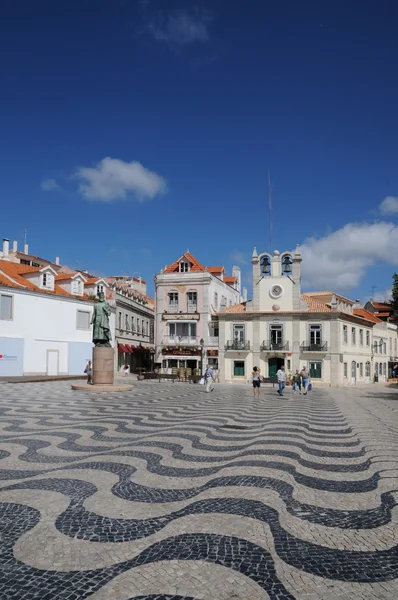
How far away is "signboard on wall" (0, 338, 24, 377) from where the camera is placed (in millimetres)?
35844

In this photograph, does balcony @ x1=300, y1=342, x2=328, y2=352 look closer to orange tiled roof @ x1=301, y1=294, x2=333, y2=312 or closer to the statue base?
orange tiled roof @ x1=301, y1=294, x2=333, y2=312

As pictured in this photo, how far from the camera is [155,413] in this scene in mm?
15867

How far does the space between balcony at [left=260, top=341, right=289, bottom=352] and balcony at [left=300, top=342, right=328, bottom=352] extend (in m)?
1.47

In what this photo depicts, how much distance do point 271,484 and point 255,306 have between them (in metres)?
38.7

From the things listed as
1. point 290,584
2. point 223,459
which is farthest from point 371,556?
point 223,459

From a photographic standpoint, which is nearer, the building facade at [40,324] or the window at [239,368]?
the building facade at [40,324]

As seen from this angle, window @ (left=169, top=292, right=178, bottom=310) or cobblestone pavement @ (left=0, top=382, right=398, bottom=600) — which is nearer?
cobblestone pavement @ (left=0, top=382, right=398, bottom=600)

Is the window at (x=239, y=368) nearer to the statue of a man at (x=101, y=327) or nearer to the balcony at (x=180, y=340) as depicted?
the balcony at (x=180, y=340)

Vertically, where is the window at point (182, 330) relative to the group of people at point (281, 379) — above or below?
above

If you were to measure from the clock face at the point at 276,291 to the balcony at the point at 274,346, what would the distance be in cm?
452

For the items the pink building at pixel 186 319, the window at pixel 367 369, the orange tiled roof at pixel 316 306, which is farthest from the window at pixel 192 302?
the window at pixel 367 369

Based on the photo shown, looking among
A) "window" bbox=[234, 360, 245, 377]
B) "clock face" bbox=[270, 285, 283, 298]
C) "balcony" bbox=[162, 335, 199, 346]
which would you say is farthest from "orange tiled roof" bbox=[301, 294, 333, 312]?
"balcony" bbox=[162, 335, 199, 346]

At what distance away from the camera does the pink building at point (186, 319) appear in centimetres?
4944

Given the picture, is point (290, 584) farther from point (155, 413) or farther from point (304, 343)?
point (304, 343)
